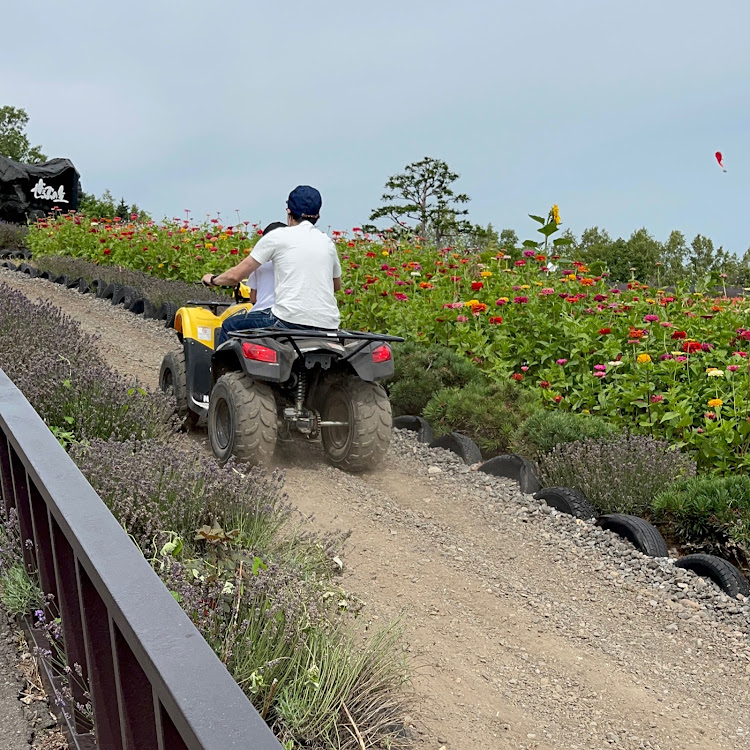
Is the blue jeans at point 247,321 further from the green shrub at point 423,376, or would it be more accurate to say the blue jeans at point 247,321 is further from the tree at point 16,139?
the tree at point 16,139

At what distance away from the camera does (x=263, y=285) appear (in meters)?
5.92

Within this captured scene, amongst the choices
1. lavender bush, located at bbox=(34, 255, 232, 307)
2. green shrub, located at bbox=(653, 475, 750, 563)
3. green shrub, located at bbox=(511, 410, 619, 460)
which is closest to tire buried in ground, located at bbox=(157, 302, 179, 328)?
lavender bush, located at bbox=(34, 255, 232, 307)

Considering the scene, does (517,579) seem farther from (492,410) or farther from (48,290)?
(48,290)

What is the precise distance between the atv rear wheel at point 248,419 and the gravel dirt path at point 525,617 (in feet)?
0.95

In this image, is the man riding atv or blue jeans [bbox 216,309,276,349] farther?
blue jeans [bbox 216,309,276,349]

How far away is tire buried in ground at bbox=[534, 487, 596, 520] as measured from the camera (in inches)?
217

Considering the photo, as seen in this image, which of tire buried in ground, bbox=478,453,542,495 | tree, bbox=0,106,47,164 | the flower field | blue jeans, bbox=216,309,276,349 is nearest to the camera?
blue jeans, bbox=216,309,276,349

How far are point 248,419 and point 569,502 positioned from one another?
1975mm

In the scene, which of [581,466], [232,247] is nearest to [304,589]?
[581,466]

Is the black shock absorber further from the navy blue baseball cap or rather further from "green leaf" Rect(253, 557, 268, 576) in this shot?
"green leaf" Rect(253, 557, 268, 576)

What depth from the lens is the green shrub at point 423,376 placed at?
24.7 feet

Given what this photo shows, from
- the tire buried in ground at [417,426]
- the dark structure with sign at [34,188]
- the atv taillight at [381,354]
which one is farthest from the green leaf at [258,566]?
the dark structure with sign at [34,188]

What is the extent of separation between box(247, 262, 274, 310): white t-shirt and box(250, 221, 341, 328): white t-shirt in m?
0.16

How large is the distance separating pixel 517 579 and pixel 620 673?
93cm
